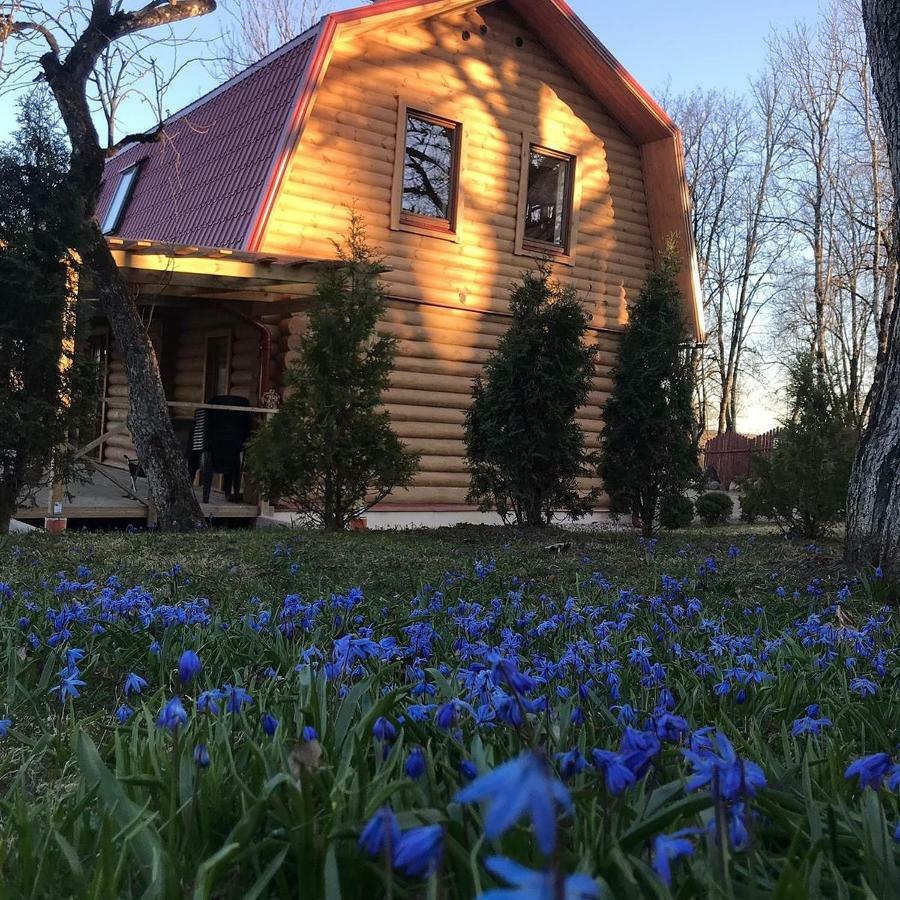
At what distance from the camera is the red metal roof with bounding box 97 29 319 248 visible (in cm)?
1164

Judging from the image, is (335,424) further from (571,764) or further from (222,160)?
(571,764)

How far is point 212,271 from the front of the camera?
10.1m

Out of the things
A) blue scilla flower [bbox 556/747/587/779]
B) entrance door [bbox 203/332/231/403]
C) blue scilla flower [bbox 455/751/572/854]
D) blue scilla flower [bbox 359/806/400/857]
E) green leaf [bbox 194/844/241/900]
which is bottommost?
green leaf [bbox 194/844/241/900]

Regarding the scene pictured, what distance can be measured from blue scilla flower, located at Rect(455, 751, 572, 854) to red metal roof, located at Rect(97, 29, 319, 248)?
11.1 metres

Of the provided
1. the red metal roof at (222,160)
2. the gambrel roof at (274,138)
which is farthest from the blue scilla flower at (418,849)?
the red metal roof at (222,160)

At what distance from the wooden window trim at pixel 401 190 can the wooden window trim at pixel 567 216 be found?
3.98ft

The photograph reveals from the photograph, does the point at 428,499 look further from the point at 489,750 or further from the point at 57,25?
the point at 489,750

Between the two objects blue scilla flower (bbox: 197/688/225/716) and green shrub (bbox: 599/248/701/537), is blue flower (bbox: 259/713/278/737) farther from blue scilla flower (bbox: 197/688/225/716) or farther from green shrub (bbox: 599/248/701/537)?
green shrub (bbox: 599/248/701/537)

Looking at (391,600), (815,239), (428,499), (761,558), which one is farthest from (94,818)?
(815,239)

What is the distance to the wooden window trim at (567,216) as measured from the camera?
14297mm

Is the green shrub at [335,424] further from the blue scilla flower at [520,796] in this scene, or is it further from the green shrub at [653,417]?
the blue scilla flower at [520,796]

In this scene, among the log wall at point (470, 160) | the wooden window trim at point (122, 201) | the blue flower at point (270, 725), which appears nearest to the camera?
the blue flower at point (270, 725)

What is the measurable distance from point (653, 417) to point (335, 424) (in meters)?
4.28

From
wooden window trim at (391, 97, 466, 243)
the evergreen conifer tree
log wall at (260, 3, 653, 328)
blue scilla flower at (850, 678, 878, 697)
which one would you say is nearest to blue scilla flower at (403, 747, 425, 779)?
blue scilla flower at (850, 678, 878, 697)
